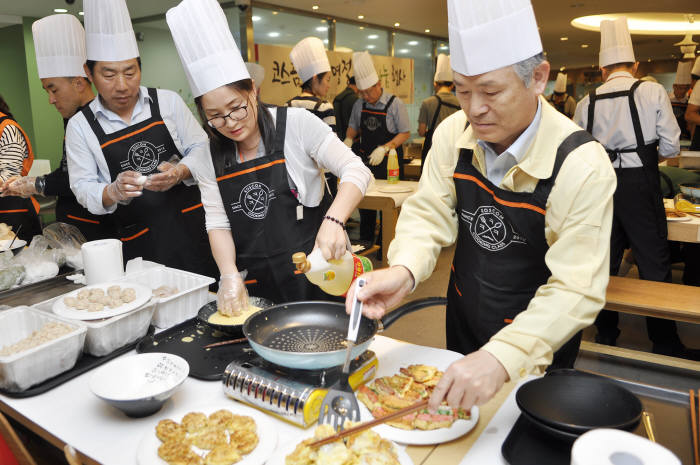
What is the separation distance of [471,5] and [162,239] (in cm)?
199

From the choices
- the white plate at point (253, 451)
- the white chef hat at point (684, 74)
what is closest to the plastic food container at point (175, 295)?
the white plate at point (253, 451)

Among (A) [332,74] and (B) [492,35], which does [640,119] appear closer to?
(B) [492,35]

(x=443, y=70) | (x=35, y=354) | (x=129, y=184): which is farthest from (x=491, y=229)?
(x=443, y=70)

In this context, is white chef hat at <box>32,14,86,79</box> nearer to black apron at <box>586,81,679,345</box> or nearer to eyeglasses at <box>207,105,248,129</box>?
eyeglasses at <box>207,105,248,129</box>

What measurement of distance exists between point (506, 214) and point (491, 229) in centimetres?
8

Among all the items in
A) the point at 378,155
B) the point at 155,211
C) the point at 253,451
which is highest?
the point at 378,155

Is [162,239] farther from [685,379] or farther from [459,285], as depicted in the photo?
[685,379]

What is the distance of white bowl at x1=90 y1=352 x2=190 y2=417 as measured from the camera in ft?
3.97

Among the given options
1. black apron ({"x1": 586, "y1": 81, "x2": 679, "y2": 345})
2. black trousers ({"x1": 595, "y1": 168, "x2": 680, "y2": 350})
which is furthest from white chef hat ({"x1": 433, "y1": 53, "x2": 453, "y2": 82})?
black trousers ({"x1": 595, "y1": 168, "x2": 680, "y2": 350})

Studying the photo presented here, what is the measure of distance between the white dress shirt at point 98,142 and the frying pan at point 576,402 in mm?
1876

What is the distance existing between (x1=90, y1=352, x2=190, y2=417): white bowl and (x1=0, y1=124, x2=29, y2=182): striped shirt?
2406mm

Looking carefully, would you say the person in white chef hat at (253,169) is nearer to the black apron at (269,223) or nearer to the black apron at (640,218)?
the black apron at (269,223)

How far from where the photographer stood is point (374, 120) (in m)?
6.05

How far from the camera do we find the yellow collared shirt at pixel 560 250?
120 centimetres
